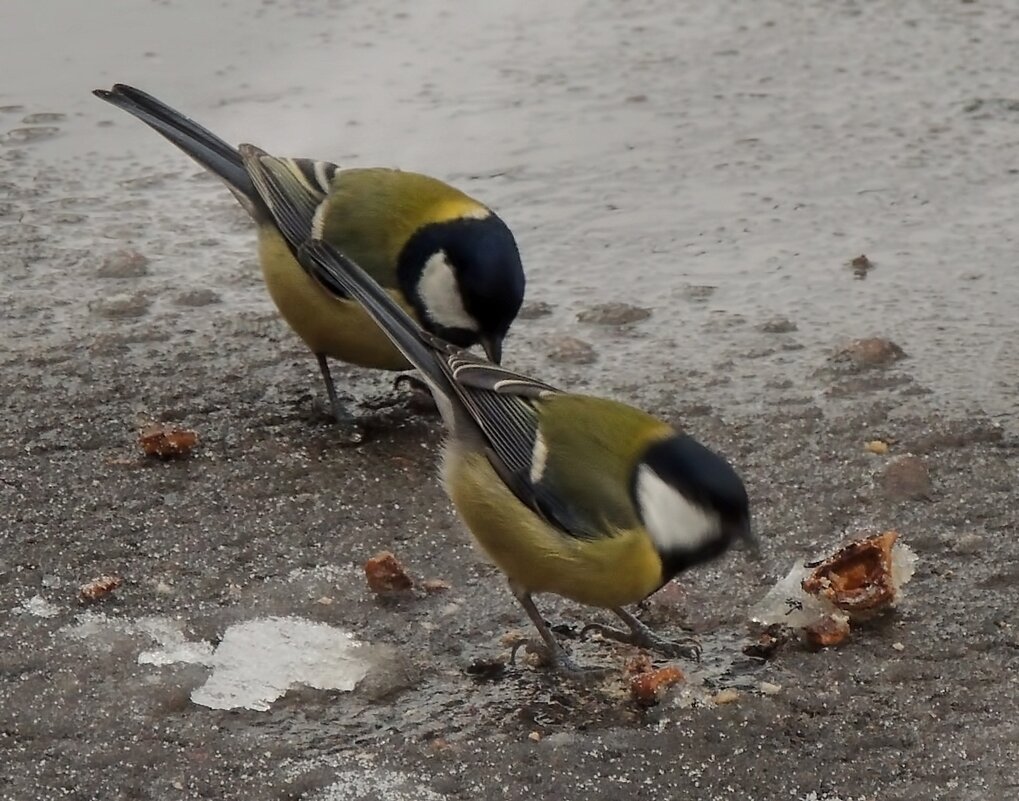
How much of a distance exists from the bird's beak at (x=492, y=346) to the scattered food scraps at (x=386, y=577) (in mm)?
780

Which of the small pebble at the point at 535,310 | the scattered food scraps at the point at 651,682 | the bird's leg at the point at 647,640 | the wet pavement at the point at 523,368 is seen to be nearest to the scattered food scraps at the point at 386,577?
the wet pavement at the point at 523,368

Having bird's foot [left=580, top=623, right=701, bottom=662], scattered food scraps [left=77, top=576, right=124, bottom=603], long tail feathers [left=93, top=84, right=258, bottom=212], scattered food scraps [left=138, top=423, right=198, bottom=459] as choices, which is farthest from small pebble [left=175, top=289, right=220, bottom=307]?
bird's foot [left=580, top=623, right=701, bottom=662]

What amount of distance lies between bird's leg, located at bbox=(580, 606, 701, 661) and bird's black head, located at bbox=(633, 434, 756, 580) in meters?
0.25

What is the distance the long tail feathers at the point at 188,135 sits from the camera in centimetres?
437

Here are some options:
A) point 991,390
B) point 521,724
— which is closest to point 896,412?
point 991,390

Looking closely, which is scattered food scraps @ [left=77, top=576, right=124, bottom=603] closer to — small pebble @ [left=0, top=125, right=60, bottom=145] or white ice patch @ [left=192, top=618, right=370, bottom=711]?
white ice patch @ [left=192, top=618, right=370, bottom=711]

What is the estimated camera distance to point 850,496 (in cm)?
369

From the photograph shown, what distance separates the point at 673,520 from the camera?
2.91 meters

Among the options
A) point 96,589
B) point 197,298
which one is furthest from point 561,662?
point 197,298

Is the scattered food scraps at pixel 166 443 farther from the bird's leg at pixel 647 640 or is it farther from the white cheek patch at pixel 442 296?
the bird's leg at pixel 647 640

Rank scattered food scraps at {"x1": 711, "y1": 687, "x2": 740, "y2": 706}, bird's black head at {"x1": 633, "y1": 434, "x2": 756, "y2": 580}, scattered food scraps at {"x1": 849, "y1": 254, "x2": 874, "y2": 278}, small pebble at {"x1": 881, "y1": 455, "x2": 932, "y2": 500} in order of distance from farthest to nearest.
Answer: scattered food scraps at {"x1": 849, "y1": 254, "x2": 874, "y2": 278}, small pebble at {"x1": 881, "y1": 455, "x2": 932, "y2": 500}, scattered food scraps at {"x1": 711, "y1": 687, "x2": 740, "y2": 706}, bird's black head at {"x1": 633, "y1": 434, "x2": 756, "y2": 580}

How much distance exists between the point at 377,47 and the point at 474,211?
2.74 meters

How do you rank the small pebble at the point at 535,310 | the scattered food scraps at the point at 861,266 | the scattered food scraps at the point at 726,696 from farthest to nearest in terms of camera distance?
the scattered food scraps at the point at 861,266
the small pebble at the point at 535,310
the scattered food scraps at the point at 726,696

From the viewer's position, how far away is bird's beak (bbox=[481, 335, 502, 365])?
3881mm
